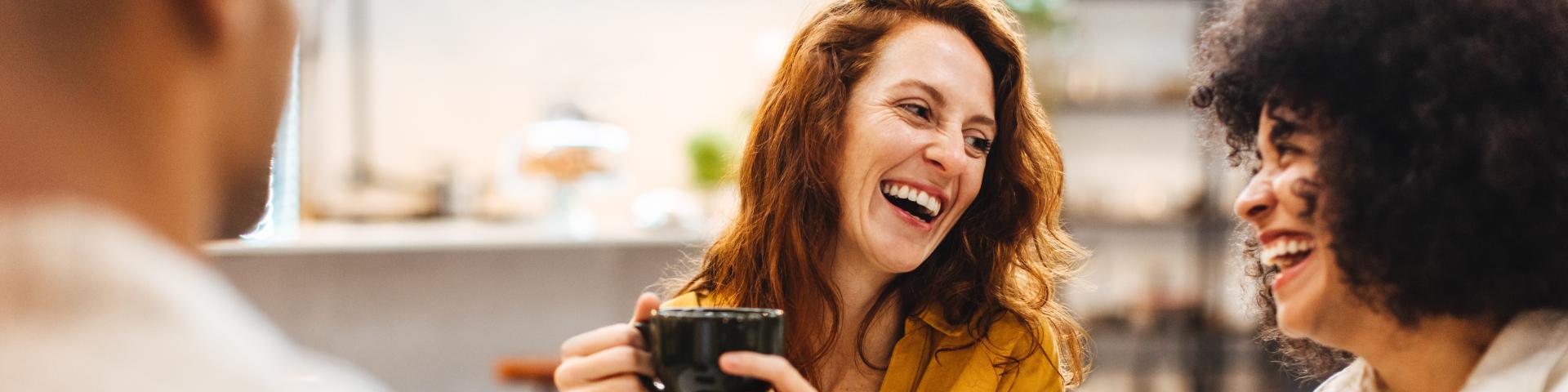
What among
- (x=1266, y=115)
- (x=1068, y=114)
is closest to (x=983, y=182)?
(x=1266, y=115)

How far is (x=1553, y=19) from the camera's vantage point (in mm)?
945

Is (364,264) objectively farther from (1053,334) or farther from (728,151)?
(1053,334)

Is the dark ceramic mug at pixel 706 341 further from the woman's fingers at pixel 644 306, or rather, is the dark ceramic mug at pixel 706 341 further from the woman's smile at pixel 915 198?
the woman's smile at pixel 915 198

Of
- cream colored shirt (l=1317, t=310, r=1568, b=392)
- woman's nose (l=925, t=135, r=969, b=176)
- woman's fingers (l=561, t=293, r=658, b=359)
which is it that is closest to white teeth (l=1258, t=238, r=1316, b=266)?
cream colored shirt (l=1317, t=310, r=1568, b=392)

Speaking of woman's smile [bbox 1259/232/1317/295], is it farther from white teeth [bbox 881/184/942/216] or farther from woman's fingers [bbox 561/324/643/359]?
woman's fingers [bbox 561/324/643/359]

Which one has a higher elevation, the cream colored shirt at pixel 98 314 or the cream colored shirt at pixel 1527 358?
the cream colored shirt at pixel 98 314

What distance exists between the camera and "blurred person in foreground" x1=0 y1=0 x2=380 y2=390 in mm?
434

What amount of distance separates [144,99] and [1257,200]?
92 cm

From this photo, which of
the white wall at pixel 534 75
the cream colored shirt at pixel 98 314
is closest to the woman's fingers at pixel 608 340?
the cream colored shirt at pixel 98 314

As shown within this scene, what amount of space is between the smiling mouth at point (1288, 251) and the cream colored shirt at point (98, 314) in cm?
91

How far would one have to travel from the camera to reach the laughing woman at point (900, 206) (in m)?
1.39

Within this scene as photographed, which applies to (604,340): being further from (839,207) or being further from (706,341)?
(839,207)

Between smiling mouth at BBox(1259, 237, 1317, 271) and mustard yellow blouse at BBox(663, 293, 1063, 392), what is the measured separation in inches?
17.2

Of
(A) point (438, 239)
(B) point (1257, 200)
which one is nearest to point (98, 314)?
(B) point (1257, 200)
